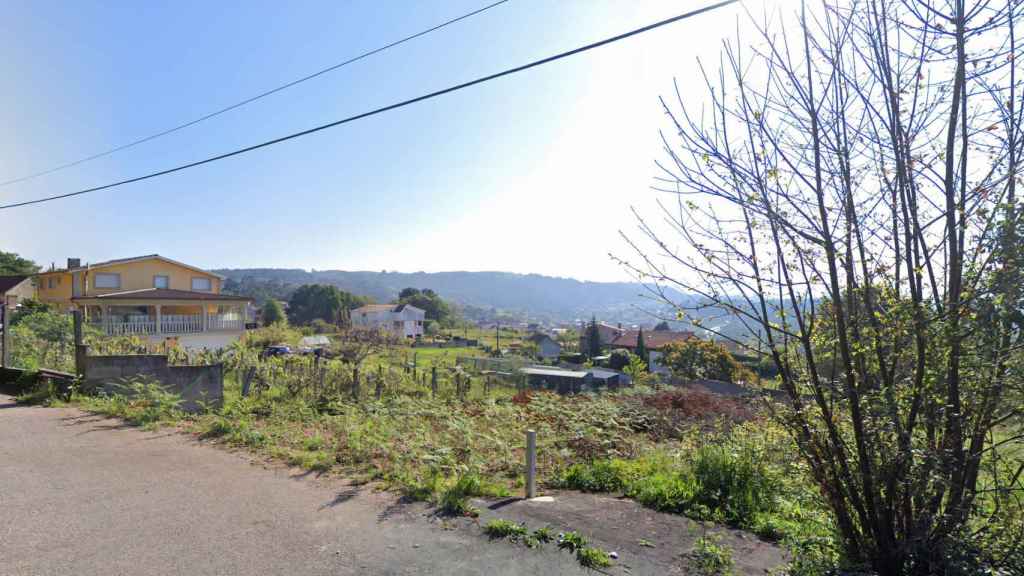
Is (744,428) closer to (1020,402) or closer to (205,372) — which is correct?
(1020,402)

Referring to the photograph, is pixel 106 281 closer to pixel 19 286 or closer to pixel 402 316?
pixel 19 286

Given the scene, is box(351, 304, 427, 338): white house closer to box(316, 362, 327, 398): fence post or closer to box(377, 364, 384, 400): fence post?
box(377, 364, 384, 400): fence post

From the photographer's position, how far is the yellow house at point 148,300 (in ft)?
82.5

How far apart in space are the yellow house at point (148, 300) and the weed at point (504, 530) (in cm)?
2513

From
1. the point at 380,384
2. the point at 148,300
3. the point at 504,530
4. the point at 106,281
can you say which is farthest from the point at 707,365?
the point at 106,281

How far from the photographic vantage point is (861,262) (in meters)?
3.08

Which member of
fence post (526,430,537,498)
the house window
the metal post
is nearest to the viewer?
fence post (526,430,537,498)

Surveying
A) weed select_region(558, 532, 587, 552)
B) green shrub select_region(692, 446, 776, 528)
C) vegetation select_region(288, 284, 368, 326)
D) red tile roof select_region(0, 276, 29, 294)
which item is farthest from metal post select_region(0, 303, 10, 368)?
vegetation select_region(288, 284, 368, 326)

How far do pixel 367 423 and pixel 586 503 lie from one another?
4.16m

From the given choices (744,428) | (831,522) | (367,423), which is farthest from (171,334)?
(831,522)

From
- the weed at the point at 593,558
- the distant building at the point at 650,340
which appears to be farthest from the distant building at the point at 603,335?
the weed at the point at 593,558

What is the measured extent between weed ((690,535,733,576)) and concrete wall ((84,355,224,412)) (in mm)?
8612

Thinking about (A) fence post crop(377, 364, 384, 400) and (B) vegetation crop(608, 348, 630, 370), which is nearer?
(A) fence post crop(377, 364, 384, 400)

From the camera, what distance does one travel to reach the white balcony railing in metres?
23.7
